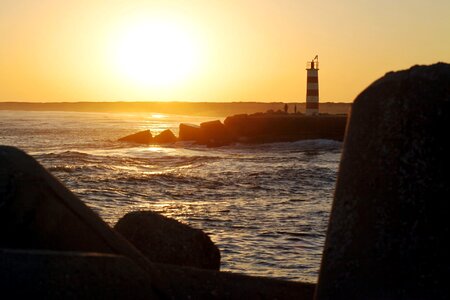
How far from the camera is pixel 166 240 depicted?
4438 mm

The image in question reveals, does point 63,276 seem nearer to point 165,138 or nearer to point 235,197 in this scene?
point 235,197

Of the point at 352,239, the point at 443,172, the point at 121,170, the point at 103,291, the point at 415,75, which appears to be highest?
the point at 415,75

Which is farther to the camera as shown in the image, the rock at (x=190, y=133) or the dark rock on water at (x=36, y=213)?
the rock at (x=190, y=133)

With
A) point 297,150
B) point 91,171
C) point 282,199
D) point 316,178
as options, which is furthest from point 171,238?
point 297,150

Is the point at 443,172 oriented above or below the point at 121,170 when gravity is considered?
above

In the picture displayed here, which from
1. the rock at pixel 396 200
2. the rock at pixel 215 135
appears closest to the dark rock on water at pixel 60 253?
the rock at pixel 396 200

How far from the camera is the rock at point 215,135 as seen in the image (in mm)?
35062

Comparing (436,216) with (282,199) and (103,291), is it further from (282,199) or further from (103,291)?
(282,199)

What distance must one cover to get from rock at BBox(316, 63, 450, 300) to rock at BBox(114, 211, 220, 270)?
5.42 feet

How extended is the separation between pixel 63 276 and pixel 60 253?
128 mm

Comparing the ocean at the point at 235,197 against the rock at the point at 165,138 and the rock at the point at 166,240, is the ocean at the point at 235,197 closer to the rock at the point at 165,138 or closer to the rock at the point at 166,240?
the rock at the point at 166,240

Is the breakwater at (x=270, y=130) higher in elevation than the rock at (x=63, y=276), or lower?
lower

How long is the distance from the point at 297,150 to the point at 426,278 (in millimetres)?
27153

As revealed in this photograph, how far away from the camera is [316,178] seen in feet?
55.5
